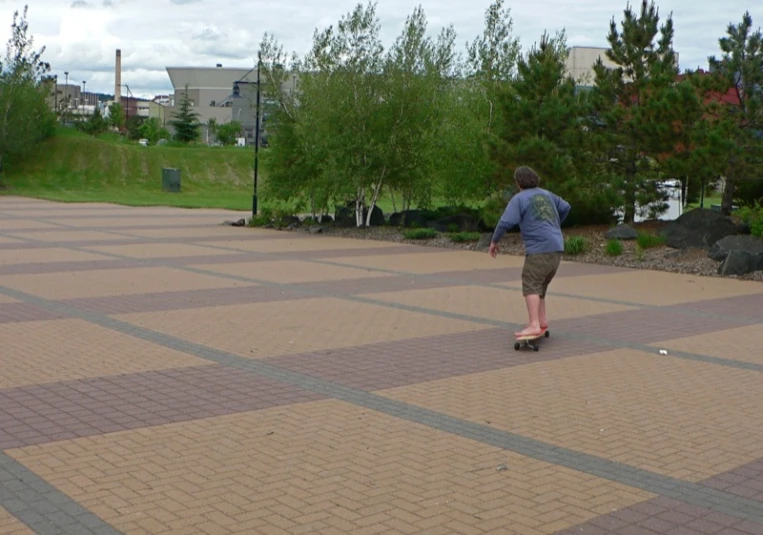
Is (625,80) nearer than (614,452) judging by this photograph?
No

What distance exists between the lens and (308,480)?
5469 millimetres

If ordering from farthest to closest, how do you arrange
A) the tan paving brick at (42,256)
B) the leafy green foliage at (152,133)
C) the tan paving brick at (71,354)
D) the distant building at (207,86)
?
the distant building at (207,86), the leafy green foliage at (152,133), the tan paving brick at (42,256), the tan paving brick at (71,354)

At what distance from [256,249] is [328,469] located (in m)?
14.4

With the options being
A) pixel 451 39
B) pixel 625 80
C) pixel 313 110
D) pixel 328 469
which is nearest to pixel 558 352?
pixel 328 469

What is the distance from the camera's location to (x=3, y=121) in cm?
4812

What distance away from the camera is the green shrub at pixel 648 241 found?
19.1 metres

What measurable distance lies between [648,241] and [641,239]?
140mm

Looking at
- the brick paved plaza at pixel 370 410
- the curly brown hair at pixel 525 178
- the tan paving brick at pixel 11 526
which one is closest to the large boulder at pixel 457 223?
the brick paved plaza at pixel 370 410

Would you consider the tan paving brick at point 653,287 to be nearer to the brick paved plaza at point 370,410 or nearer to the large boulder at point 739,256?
the brick paved plaza at point 370,410

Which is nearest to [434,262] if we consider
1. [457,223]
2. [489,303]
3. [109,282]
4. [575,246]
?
[575,246]

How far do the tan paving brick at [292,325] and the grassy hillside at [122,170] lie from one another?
33.7 meters

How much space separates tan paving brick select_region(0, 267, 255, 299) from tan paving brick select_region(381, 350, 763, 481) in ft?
20.7

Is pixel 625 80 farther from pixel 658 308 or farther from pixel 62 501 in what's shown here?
pixel 62 501

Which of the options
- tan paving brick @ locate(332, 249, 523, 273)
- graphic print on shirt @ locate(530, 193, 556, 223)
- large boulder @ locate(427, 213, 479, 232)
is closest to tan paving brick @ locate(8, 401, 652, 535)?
graphic print on shirt @ locate(530, 193, 556, 223)
